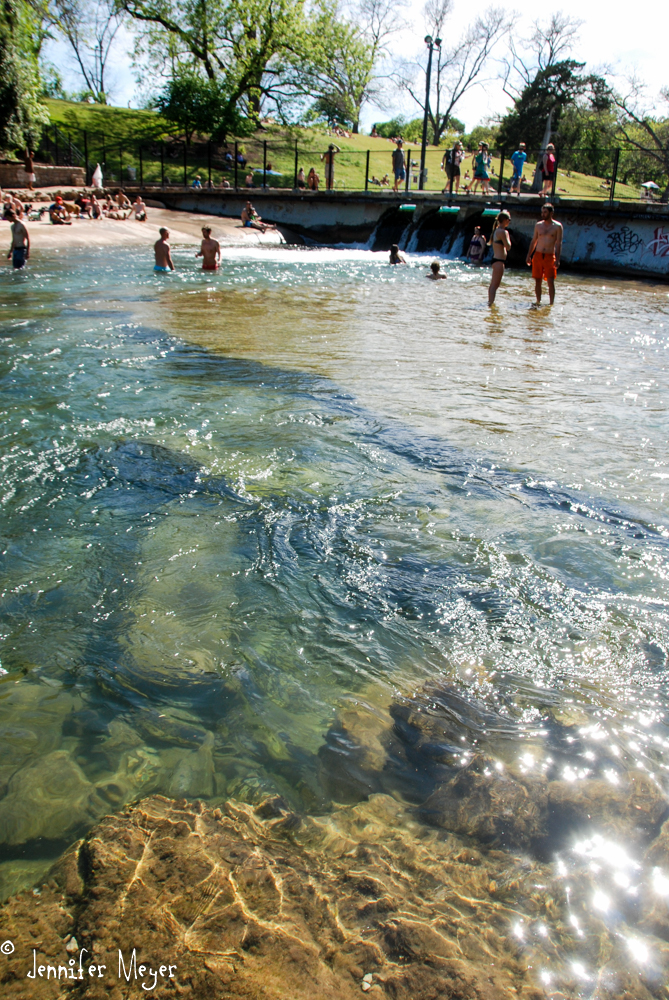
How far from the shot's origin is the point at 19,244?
1503 cm

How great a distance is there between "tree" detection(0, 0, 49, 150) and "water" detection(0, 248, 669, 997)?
23.6m

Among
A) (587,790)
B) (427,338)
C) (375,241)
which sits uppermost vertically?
(375,241)

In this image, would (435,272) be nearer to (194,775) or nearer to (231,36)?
(194,775)

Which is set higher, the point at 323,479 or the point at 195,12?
the point at 195,12

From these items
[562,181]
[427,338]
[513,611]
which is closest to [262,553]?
[513,611]

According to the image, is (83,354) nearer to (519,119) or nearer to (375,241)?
(375,241)

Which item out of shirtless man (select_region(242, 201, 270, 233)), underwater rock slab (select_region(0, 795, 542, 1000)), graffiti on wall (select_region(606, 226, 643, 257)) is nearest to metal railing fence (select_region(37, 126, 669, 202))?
shirtless man (select_region(242, 201, 270, 233))

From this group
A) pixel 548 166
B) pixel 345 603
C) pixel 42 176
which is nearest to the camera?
pixel 345 603

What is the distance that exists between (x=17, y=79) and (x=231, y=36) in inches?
802

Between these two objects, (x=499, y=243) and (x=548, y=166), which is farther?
(x=548, y=166)

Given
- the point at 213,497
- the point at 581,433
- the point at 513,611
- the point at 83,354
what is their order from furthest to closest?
1. the point at 83,354
2. the point at 581,433
3. the point at 213,497
4. the point at 513,611

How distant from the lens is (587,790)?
2445 mm

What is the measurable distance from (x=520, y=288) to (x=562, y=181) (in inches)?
1068

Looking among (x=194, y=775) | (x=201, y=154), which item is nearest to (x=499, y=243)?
(x=194, y=775)
